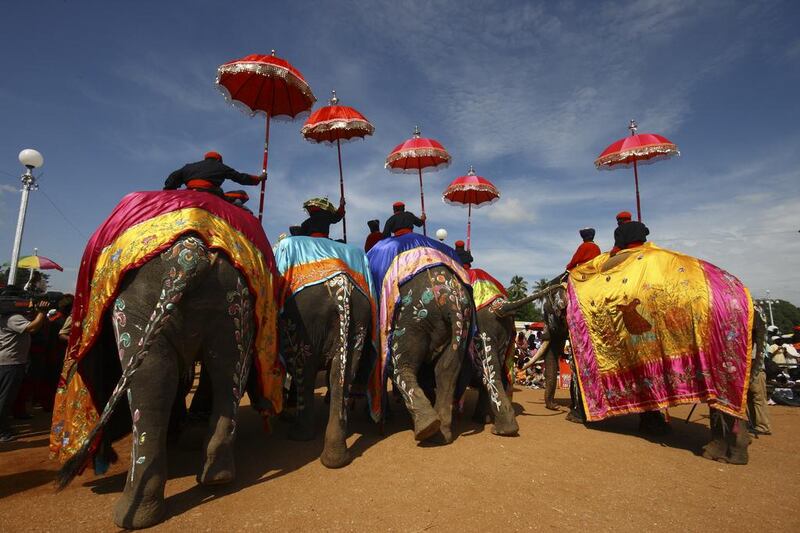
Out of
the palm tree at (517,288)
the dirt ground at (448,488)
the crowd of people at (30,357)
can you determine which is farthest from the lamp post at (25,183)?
the palm tree at (517,288)

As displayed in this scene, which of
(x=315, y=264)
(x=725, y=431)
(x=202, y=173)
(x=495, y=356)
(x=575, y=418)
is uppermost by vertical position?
(x=202, y=173)

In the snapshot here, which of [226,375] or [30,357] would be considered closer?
[226,375]

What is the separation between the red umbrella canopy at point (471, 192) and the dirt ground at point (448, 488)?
698cm

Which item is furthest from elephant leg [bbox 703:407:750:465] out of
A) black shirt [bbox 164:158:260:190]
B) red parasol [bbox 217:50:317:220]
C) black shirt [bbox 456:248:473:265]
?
red parasol [bbox 217:50:317:220]

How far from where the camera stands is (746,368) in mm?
4262

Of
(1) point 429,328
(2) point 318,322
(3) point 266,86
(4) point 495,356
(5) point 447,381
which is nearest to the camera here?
(2) point 318,322

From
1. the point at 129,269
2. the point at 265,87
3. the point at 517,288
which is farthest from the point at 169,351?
the point at 517,288

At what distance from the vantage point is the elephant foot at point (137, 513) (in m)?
2.60

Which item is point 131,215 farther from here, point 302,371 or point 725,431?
point 725,431

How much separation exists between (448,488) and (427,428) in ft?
2.99

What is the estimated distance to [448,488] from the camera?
331 centimetres

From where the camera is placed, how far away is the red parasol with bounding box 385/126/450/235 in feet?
30.0

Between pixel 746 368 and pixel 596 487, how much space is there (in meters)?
2.26

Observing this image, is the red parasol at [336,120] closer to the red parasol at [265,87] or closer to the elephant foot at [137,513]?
the red parasol at [265,87]
